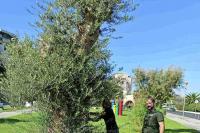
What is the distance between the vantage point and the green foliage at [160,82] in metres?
42.7

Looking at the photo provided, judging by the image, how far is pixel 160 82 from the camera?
44.7 meters

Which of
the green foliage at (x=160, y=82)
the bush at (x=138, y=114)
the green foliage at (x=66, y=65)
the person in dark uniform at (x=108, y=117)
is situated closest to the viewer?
the green foliage at (x=66, y=65)

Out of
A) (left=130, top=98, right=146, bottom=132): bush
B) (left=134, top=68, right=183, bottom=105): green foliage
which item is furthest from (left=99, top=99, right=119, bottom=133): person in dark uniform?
(left=134, top=68, right=183, bottom=105): green foliage

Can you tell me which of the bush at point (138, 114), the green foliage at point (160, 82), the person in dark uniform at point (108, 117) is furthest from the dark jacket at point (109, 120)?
the green foliage at point (160, 82)

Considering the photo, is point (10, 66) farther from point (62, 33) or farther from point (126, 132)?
point (126, 132)

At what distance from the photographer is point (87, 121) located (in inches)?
376

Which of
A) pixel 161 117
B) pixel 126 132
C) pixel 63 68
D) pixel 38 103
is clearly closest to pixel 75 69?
pixel 63 68

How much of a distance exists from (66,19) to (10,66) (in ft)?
4.52

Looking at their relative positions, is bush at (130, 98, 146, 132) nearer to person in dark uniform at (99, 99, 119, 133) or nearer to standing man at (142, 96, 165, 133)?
person in dark uniform at (99, 99, 119, 133)

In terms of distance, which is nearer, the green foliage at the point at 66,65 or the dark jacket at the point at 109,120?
the green foliage at the point at 66,65

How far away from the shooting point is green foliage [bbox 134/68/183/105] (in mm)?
42719

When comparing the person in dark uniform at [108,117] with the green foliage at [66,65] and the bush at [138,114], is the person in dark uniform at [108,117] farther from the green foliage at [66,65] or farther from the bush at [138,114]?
the bush at [138,114]

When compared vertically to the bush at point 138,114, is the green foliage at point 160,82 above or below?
above

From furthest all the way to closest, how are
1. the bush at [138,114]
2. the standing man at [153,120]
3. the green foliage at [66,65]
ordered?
the bush at [138,114] → the standing man at [153,120] → the green foliage at [66,65]
